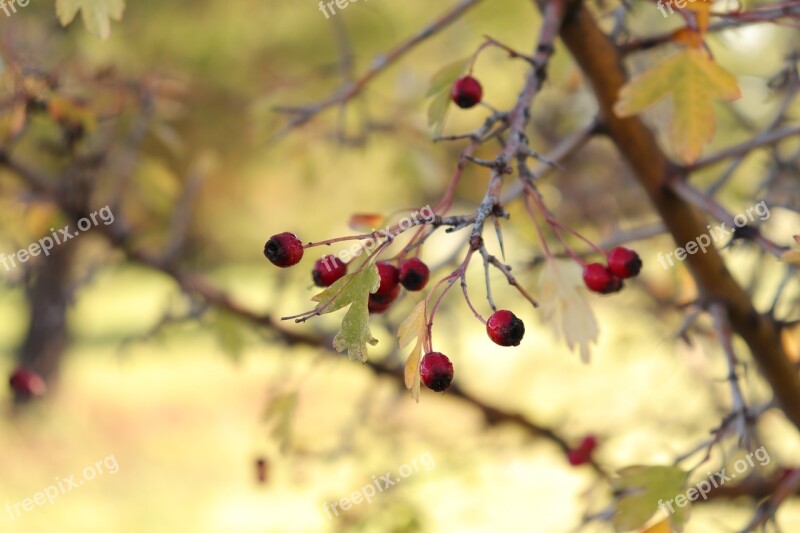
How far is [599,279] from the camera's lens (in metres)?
0.68

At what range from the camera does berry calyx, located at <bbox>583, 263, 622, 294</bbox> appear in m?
0.68

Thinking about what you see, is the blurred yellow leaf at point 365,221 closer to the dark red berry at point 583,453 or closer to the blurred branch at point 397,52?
the blurred branch at point 397,52

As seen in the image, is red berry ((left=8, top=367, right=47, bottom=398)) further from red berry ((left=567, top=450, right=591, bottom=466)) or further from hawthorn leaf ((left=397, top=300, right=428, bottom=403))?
hawthorn leaf ((left=397, top=300, right=428, bottom=403))

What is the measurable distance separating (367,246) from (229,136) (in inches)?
216

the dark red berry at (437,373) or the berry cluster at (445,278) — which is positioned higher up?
the berry cluster at (445,278)

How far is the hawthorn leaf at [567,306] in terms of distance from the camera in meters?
0.71

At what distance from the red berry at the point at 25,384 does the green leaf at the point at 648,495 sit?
983mm

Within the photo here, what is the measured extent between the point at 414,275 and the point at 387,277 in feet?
0.10

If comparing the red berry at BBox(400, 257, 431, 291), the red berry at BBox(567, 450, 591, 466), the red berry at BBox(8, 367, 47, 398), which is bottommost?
the red berry at BBox(567, 450, 591, 466)
